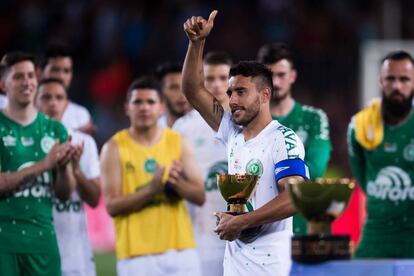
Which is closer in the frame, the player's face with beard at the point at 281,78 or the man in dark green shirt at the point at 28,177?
the man in dark green shirt at the point at 28,177

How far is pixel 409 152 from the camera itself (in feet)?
29.4

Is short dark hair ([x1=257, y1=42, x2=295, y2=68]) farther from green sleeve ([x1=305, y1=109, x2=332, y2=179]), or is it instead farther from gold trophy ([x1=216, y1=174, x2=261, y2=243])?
gold trophy ([x1=216, y1=174, x2=261, y2=243])

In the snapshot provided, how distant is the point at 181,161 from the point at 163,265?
80 centimetres

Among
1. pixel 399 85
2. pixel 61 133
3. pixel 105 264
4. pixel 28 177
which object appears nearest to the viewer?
pixel 28 177

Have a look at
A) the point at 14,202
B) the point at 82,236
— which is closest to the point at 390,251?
the point at 82,236

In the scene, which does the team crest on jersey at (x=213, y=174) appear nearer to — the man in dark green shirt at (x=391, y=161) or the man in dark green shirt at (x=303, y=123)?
the man in dark green shirt at (x=303, y=123)

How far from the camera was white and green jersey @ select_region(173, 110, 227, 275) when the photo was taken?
9.02 m

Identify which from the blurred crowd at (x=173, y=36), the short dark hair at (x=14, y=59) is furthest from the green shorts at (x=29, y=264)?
the blurred crowd at (x=173, y=36)

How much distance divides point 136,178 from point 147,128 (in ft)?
1.27

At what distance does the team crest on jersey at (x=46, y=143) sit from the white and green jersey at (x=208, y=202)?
145 cm

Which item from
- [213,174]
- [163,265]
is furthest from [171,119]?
[163,265]

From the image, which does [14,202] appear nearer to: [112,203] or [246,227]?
[112,203]

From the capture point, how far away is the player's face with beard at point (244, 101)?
6770 mm

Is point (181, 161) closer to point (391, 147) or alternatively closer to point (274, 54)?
point (274, 54)
